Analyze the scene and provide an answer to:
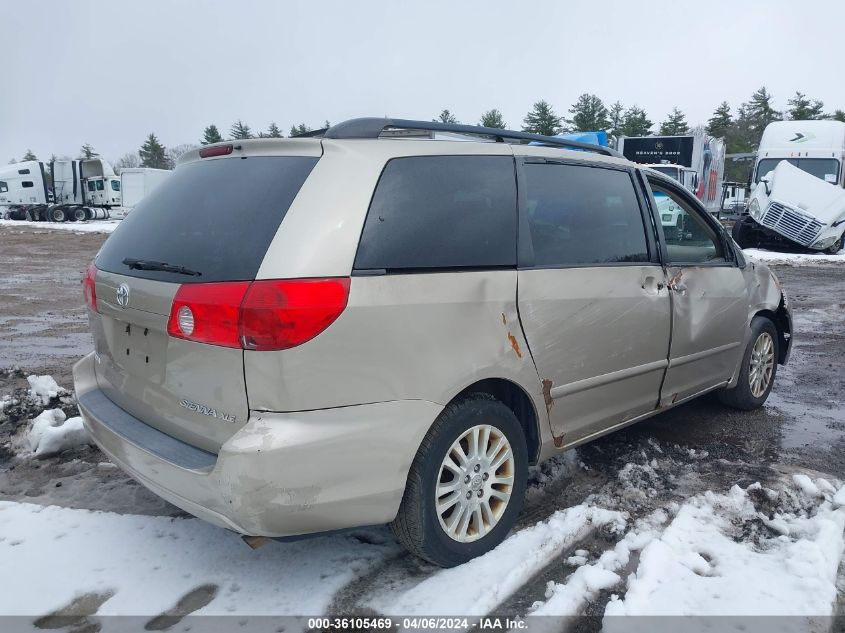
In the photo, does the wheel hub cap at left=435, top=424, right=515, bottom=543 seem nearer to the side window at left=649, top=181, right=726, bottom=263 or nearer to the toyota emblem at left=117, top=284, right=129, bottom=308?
the toyota emblem at left=117, top=284, right=129, bottom=308

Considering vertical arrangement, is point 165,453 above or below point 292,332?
below

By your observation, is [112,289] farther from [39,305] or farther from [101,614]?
[39,305]

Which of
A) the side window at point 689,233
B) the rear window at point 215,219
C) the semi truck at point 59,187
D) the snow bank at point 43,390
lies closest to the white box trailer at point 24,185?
the semi truck at point 59,187

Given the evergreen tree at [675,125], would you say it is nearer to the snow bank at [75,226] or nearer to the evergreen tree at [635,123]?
the evergreen tree at [635,123]

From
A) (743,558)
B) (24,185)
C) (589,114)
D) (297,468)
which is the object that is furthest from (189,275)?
(589,114)

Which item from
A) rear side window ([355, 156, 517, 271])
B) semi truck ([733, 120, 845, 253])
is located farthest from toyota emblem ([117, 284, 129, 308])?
semi truck ([733, 120, 845, 253])

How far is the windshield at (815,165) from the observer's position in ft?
59.2

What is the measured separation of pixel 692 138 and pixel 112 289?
63.2ft

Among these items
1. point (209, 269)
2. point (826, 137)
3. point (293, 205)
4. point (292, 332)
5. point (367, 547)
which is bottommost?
point (367, 547)

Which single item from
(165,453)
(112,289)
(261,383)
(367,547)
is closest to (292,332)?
(261,383)

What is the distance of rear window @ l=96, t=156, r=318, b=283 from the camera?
7.79 feet

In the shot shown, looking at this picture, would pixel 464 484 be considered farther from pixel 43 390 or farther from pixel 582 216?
pixel 43 390

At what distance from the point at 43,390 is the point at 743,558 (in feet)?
15.1

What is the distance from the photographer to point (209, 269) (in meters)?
2.39
